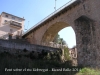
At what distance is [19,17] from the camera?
35219 mm

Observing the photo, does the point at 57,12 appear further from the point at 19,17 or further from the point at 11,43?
the point at 19,17

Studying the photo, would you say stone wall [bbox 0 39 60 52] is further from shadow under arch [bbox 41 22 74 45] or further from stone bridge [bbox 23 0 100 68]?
shadow under arch [bbox 41 22 74 45]

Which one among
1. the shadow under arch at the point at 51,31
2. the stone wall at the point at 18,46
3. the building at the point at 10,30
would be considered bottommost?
the stone wall at the point at 18,46

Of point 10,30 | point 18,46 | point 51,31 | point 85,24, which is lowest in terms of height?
point 18,46

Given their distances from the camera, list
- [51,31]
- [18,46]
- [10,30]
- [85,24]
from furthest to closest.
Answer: [10,30] < [51,31] < [85,24] < [18,46]

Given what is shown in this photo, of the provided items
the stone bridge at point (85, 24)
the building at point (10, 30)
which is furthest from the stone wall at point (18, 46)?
the building at point (10, 30)

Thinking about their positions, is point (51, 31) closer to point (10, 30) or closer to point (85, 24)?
point (85, 24)

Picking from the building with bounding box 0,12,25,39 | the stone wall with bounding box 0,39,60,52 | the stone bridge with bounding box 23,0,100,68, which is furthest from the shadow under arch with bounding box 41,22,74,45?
the building with bounding box 0,12,25,39

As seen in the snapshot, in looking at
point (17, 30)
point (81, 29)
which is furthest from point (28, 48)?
point (17, 30)

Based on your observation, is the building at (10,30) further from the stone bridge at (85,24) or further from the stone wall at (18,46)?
the stone wall at (18,46)

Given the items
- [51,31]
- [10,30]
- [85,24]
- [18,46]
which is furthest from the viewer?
[10,30]

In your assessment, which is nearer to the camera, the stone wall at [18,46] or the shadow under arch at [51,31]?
the stone wall at [18,46]

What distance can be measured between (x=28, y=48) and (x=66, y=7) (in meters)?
5.80

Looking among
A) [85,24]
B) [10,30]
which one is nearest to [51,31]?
[85,24]
